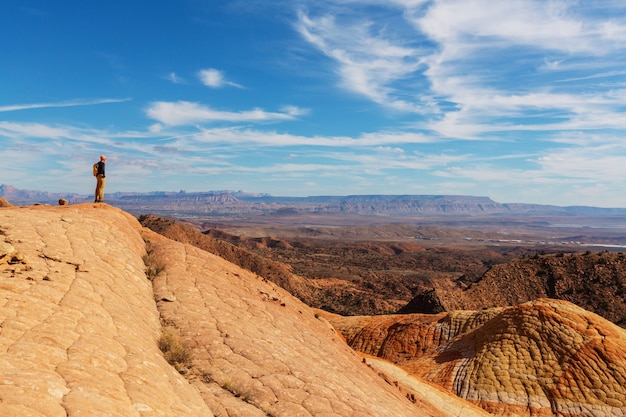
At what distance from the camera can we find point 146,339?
7793 millimetres

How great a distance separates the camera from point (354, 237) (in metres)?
196

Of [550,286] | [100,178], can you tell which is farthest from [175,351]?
[550,286]

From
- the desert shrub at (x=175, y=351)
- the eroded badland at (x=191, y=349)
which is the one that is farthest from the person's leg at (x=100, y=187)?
the desert shrub at (x=175, y=351)

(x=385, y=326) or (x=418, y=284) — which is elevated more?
(x=385, y=326)

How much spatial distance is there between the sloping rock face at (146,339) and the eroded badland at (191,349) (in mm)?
31

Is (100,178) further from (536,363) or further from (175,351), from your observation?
(536,363)

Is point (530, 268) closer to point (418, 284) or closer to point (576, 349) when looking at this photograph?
point (418, 284)

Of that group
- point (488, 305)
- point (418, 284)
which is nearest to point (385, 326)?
point (488, 305)

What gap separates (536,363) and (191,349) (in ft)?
56.8

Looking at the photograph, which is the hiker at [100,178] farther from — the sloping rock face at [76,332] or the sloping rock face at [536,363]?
the sloping rock face at [536,363]

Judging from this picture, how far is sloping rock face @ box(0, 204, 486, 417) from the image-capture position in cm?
528

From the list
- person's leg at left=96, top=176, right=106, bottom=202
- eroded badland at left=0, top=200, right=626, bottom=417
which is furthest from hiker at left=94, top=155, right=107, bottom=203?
eroded badland at left=0, top=200, right=626, bottom=417

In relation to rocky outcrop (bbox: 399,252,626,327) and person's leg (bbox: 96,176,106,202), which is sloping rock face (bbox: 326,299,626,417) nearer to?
rocky outcrop (bbox: 399,252,626,327)

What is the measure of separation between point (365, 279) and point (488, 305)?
3276 centimetres
